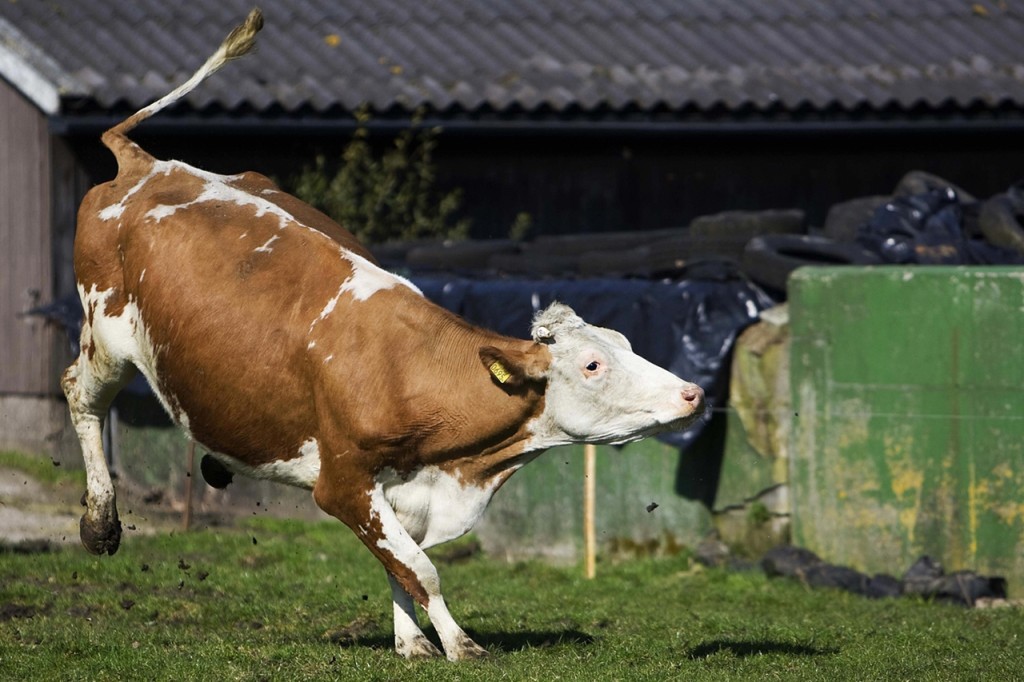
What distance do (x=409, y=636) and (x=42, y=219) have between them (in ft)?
25.3

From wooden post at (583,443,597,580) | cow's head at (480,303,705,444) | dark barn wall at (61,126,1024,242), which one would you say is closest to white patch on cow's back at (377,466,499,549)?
cow's head at (480,303,705,444)

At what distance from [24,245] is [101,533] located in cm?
659

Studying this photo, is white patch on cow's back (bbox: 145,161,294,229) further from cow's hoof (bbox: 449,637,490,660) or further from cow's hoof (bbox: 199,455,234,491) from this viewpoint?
cow's hoof (bbox: 449,637,490,660)

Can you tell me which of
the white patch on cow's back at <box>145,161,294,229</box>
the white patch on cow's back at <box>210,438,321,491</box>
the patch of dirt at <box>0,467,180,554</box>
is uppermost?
the white patch on cow's back at <box>145,161,294,229</box>

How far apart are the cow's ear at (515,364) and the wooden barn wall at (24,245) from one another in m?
7.99

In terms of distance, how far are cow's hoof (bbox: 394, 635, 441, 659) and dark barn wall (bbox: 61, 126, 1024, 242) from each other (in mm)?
7861

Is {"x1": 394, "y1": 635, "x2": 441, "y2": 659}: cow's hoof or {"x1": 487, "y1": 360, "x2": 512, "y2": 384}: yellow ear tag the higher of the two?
{"x1": 487, "y1": 360, "x2": 512, "y2": 384}: yellow ear tag

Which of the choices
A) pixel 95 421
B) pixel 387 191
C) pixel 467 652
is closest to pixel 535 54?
pixel 387 191

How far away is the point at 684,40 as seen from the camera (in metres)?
15.5

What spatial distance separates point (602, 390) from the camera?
6.88 meters

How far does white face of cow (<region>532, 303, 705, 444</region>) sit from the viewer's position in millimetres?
6695

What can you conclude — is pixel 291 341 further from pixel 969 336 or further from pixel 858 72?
pixel 858 72

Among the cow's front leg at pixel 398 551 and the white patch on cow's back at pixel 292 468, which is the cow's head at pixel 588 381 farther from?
the white patch on cow's back at pixel 292 468

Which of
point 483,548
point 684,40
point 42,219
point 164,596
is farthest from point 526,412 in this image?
point 684,40
